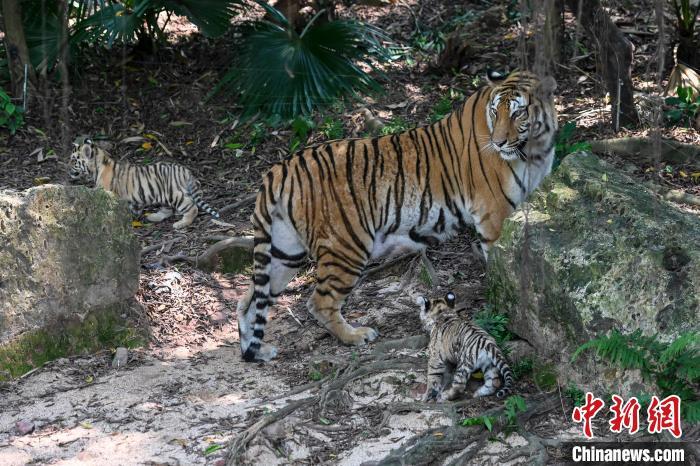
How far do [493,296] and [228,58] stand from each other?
6.66m

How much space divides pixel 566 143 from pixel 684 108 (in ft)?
5.20

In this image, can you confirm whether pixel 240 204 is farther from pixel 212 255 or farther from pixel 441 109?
pixel 441 109

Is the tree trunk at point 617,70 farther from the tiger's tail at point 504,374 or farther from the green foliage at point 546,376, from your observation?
the tiger's tail at point 504,374

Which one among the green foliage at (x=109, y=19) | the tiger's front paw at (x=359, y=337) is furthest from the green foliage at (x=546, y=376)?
the green foliage at (x=109, y=19)

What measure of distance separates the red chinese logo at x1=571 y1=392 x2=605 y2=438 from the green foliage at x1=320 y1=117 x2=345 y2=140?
17.6 ft

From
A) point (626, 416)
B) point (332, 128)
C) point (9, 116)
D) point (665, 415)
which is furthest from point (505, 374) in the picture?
point (9, 116)

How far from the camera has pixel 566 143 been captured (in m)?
8.64

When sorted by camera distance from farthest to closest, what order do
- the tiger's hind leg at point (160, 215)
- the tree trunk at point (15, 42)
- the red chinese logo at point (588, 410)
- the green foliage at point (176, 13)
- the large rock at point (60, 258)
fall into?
the tree trunk at point (15, 42) < the green foliage at point (176, 13) < the tiger's hind leg at point (160, 215) < the large rock at point (60, 258) < the red chinese logo at point (588, 410)

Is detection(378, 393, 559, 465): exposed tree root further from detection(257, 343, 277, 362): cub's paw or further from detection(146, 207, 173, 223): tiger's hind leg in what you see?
detection(146, 207, 173, 223): tiger's hind leg

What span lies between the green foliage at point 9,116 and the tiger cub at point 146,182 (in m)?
1.02

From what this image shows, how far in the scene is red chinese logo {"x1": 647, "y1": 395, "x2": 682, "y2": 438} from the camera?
15.2 feet

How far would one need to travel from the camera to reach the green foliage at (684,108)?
917 centimetres

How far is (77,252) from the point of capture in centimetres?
647

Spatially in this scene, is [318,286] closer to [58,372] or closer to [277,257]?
[277,257]
